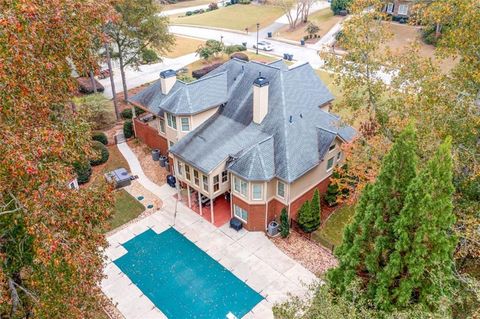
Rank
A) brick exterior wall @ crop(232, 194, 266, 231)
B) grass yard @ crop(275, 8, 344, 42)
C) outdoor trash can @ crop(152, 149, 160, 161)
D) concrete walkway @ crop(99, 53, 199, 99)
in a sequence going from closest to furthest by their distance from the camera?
brick exterior wall @ crop(232, 194, 266, 231) → outdoor trash can @ crop(152, 149, 160, 161) → concrete walkway @ crop(99, 53, 199, 99) → grass yard @ crop(275, 8, 344, 42)

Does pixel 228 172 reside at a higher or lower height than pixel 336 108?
lower

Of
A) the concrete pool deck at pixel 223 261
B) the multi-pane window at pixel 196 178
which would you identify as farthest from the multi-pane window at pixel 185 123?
the concrete pool deck at pixel 223 261

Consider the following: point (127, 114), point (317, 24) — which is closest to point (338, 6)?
point (317, 24)

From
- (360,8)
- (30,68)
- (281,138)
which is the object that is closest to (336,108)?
(281,138)

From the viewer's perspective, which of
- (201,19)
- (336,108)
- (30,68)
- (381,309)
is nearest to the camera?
(30,68)

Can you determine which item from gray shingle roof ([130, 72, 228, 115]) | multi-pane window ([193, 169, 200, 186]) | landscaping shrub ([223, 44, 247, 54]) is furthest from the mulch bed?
landscaping shrub ([223, 44, 247, 54])

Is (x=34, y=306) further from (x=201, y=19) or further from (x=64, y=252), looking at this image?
(x=201, y=19)

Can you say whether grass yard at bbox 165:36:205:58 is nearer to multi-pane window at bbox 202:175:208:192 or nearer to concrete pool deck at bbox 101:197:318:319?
concrete pool deck at bbox 101:197:318:319
